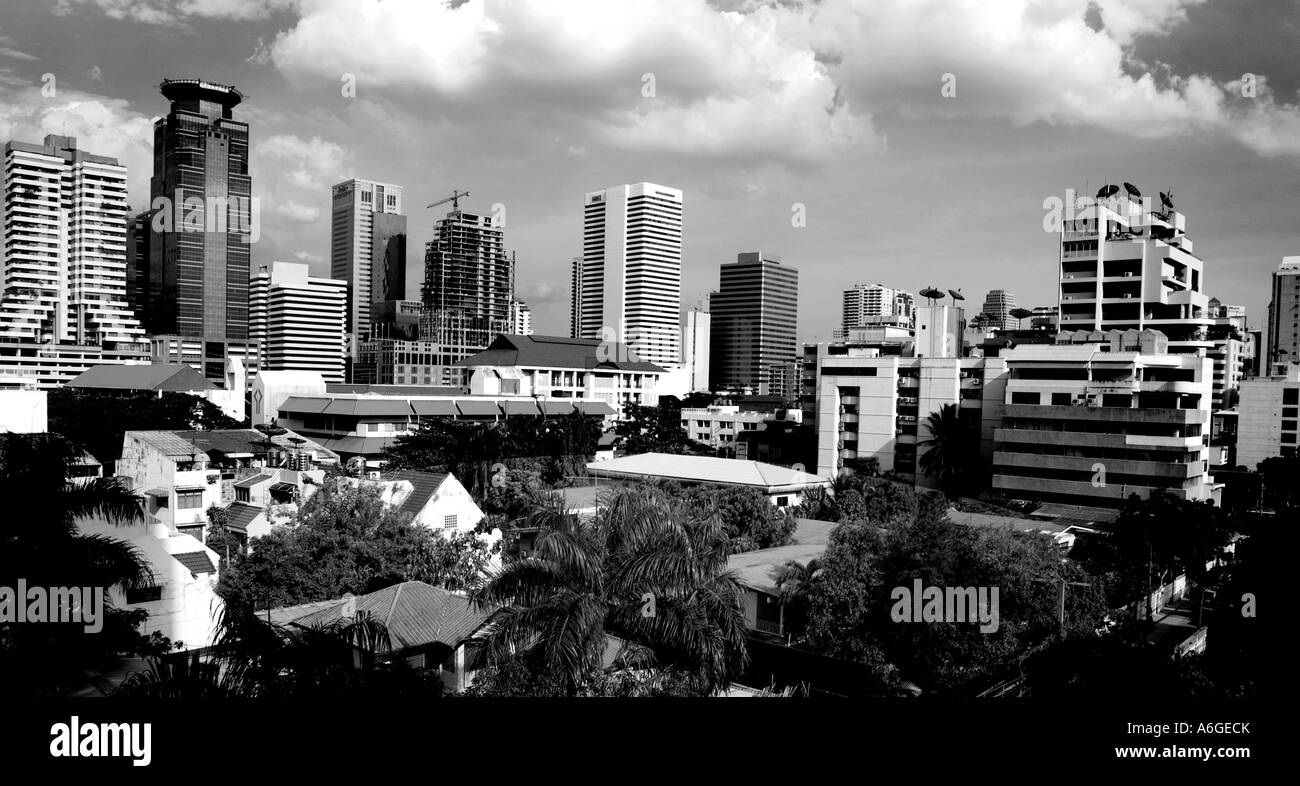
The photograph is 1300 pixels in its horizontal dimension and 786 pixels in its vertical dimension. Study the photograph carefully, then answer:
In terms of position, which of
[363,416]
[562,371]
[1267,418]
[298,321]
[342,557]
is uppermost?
[298,321]

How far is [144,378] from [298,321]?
2236 inches

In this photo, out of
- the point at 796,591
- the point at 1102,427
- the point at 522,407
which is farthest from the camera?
the point at 522,407

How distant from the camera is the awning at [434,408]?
230ft

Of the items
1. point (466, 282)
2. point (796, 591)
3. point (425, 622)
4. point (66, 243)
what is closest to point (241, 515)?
point (425, 622)

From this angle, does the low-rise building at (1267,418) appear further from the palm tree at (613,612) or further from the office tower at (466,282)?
the office tower at (466,282)

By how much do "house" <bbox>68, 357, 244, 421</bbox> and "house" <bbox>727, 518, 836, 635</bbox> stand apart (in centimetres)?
6952

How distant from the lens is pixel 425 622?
15445 mm

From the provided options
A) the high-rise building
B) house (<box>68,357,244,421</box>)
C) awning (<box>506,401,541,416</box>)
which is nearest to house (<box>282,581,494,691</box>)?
awning (<box>506,401,541,416</box>)

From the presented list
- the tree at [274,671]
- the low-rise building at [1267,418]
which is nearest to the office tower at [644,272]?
the low-rise building at [1267,418]

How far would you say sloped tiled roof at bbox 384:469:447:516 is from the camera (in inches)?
1102

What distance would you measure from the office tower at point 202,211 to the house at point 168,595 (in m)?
130

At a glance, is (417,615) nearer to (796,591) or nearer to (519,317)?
(796,591)
